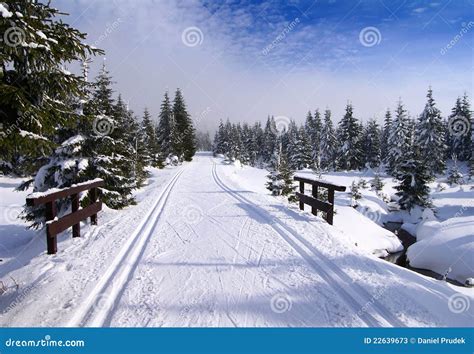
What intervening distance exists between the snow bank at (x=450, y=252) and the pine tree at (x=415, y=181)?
10.4 meters

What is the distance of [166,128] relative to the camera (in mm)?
54094

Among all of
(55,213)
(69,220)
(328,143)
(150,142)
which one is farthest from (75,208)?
(328,143)

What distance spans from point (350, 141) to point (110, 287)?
55.9 metres

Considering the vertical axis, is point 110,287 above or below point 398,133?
below

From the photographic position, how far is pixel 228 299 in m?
4.17

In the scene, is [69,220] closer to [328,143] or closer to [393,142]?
[393,142]

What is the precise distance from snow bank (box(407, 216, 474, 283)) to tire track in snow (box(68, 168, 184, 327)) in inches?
525

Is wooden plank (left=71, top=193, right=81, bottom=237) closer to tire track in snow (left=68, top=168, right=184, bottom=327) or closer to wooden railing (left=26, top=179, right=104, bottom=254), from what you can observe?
wooden railing (left=26, top=179, right=104, bottom=254)

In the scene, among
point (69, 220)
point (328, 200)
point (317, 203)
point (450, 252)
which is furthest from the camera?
point (450, 252)

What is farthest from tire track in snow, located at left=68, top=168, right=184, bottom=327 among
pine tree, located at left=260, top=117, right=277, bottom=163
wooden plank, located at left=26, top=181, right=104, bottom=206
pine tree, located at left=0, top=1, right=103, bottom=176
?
pine tree, located at left=260, top=117, right=277, bottom=163

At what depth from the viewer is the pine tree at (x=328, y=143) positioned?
6278cm

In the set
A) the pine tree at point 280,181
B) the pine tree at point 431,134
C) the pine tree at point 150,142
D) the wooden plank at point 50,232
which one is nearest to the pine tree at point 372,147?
the pine tree at point 431,134

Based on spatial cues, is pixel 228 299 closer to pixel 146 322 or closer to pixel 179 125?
pixel 146 322
